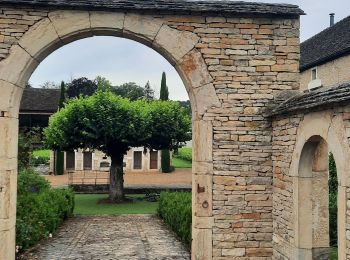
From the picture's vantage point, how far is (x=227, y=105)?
741 cm

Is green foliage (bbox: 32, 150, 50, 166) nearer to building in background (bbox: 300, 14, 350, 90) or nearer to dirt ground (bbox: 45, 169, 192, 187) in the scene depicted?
dirt ground (bbox: 45, 169, 192, 187)

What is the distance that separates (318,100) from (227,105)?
193 centimetres

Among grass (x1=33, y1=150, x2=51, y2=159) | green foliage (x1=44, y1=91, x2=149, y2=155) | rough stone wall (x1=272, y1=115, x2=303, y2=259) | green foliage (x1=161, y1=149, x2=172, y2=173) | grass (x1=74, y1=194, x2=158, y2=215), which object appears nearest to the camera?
rough stone wall (x1=272, y1=115, x2=303, y2=259)

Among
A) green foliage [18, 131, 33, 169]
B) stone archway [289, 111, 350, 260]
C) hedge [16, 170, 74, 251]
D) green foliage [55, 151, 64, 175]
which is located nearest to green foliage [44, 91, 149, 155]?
green foliage [18, 131, 33, 169]

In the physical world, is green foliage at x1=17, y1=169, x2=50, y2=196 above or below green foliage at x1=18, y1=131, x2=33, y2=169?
below

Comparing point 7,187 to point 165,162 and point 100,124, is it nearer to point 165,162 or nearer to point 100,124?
point 100,124

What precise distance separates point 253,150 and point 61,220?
8704mm

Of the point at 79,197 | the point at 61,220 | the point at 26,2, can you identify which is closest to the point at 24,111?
the point at 79,197

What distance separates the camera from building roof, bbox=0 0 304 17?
7.12 m

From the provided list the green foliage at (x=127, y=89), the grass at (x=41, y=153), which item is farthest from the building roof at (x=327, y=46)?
the green foliage at (x=127, y=89)

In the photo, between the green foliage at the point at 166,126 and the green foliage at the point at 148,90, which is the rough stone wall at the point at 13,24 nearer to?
the green foliage at the point at 166,126

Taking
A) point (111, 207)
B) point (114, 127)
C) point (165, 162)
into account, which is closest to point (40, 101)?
point (165, 162)

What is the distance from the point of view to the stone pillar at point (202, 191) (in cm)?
720

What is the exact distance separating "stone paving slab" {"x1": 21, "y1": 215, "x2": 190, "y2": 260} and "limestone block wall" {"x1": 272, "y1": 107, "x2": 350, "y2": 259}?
3125mm
